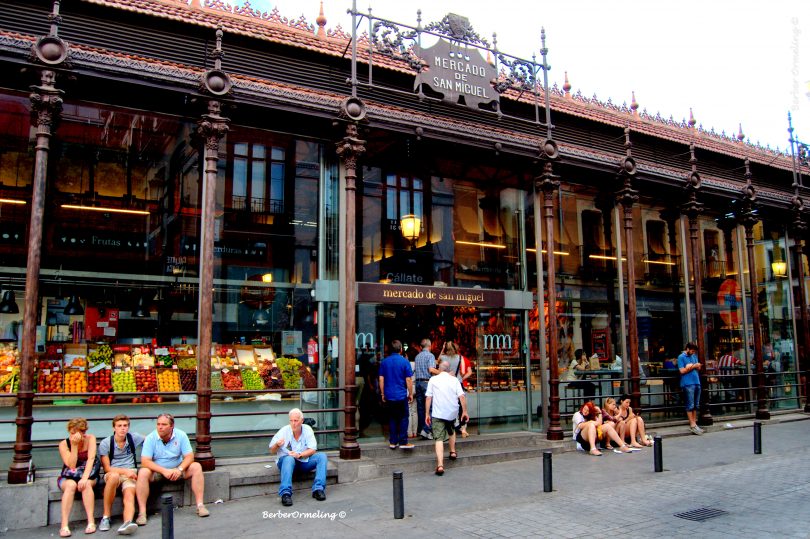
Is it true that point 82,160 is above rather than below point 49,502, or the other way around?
above

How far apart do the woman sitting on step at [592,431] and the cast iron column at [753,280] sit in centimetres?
648

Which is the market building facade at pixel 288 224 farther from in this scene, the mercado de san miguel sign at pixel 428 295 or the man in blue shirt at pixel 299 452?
the man in blue shirt at pixel 299 452

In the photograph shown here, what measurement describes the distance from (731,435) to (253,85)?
12724 millimetres

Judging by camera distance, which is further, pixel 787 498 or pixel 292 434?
pixel 292 434

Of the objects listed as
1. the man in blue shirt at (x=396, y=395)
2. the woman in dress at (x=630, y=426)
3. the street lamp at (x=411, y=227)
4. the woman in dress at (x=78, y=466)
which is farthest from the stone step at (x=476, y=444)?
the woman in dress at (x=78, y=466)

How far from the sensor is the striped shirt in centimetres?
1211

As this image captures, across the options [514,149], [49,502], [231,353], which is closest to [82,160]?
[231,353]

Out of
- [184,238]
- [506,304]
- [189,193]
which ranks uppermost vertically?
[189,193]

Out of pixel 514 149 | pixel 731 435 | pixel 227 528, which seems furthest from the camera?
Result: pixel 731 435

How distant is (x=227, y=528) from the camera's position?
7629 millimetres

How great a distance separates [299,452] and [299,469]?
33cm

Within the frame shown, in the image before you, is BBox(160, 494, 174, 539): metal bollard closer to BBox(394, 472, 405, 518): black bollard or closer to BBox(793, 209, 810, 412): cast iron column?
BBox(394, 472, 405, 518): black bollard

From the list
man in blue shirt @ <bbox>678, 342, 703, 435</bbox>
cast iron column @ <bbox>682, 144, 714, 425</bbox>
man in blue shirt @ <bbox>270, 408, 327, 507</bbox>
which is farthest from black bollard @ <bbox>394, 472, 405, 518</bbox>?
cast iron column @ <bbox>682, 144, 714, 425</bbox>

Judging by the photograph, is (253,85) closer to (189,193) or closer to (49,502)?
(189,193)
